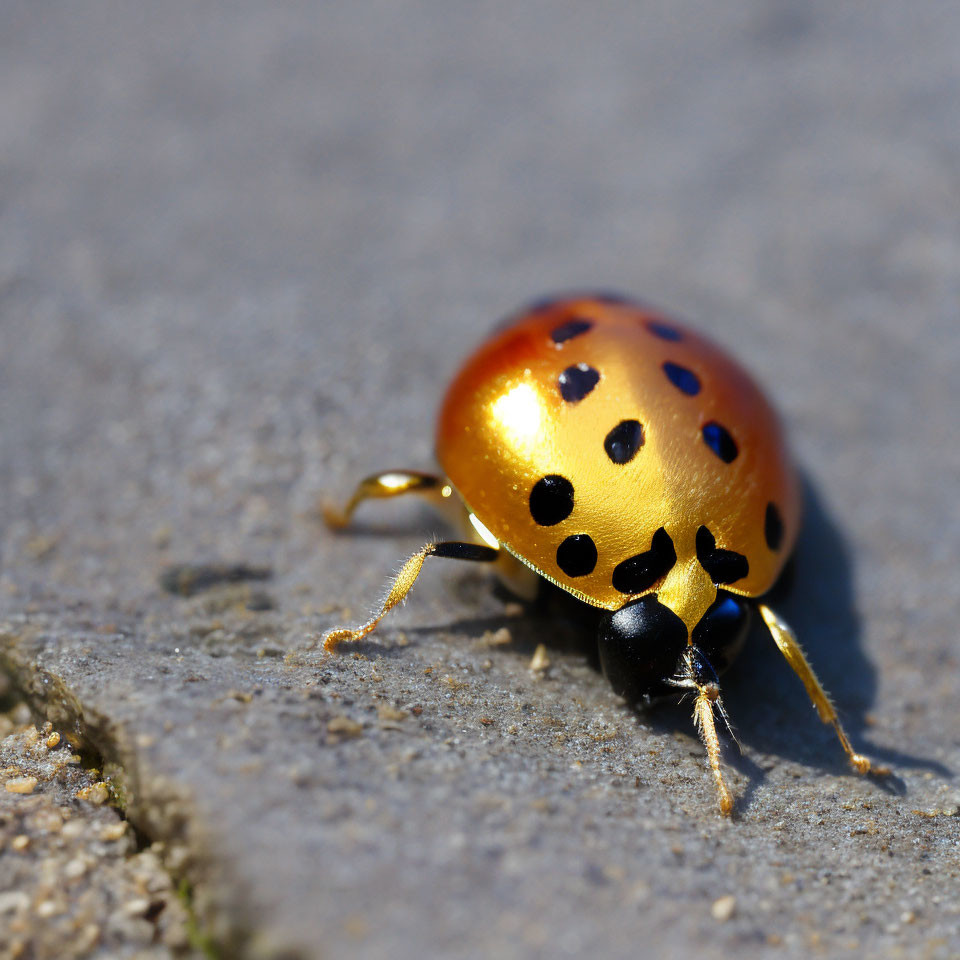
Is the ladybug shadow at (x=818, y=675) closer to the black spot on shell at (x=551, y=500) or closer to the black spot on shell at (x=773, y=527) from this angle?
the black spot on shell at (x=773, y=527)

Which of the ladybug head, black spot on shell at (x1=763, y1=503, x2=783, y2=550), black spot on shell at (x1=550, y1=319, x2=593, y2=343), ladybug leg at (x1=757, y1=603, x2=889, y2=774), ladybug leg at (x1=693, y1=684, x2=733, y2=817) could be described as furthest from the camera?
black spot on shell at (x1=550, y1=319, x2=593, y2=343)

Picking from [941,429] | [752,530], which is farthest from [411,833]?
[941,429]

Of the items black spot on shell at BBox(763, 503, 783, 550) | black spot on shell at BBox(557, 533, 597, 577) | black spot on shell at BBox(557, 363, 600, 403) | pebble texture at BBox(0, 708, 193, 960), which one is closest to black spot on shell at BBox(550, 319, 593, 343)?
black spot on shell at BBox(557, 363, 600, 403)

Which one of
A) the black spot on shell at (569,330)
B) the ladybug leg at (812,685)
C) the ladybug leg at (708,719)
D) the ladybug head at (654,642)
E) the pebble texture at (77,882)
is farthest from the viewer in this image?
the black spot on shell at (569,330)

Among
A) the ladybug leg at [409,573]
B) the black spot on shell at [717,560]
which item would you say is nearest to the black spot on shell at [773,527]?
the black spot on shell at [717,560]

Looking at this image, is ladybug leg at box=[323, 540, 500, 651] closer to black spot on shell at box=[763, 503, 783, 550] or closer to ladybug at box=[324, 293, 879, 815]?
ladybug at box=[324, 293, 879, 815]

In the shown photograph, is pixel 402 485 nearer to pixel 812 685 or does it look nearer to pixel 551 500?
pixel 551 500

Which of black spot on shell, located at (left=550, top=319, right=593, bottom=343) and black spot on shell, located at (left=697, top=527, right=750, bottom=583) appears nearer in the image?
black spot on shell, located at (left=697, top=527, right=750, bottom=583)
